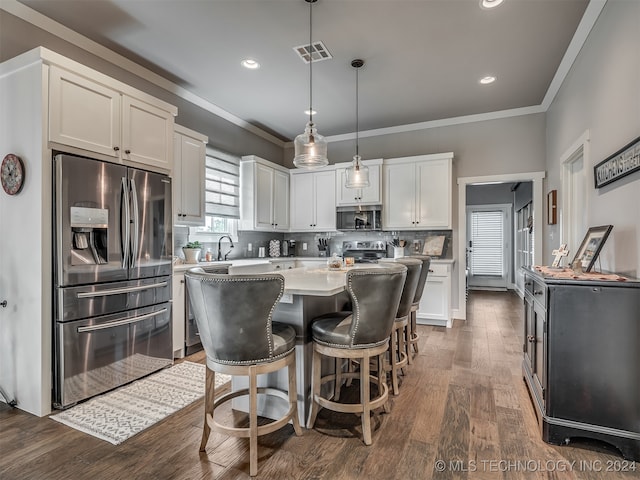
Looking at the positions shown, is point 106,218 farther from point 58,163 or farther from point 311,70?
point 311,70

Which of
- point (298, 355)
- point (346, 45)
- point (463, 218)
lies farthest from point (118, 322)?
point (463, 218)

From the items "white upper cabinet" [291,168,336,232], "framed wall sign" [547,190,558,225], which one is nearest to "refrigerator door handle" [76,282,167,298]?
"white upper cabinet" [291,168,336,232]

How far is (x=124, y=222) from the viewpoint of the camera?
2.76m

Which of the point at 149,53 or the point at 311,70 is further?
the point at 311,70

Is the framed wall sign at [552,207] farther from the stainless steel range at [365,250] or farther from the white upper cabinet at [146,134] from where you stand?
the white upper cabinet at [146,134]

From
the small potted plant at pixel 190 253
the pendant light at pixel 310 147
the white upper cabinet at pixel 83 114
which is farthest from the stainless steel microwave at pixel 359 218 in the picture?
the white upper cabinet at pixel 83 114

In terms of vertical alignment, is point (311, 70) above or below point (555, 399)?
above

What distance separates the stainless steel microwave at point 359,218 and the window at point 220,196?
5.35 feet

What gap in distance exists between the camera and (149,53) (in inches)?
130

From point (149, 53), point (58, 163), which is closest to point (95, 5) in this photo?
point (149, 53)

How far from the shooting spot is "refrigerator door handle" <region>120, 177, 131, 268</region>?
2752 millimetres

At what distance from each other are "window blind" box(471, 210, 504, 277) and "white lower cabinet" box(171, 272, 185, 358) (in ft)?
24.7

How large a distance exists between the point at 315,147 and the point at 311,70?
1.24 metres

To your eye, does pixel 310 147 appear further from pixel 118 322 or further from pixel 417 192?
pixel 417 192
